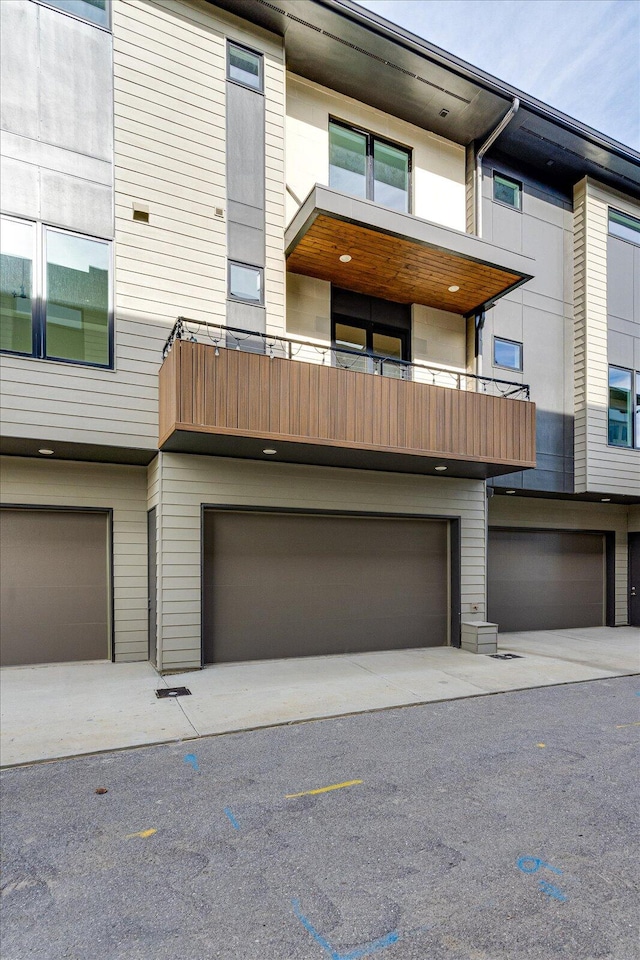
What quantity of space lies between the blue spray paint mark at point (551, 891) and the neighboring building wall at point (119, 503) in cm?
694

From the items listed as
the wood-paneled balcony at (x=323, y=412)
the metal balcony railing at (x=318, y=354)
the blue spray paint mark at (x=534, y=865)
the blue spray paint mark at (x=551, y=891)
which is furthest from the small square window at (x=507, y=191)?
the blue spray paint mark at (x=551, y=891)

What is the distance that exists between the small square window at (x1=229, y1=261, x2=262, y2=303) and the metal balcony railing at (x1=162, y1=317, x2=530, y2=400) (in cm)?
66

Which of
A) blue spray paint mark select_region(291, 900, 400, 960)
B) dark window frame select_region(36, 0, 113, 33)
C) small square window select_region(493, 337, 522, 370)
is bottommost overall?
blue spray paint mark select_region(291, 900, 400, 960)

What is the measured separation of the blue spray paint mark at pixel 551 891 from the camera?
2895 millimetres

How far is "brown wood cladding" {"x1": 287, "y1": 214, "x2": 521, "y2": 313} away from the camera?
855 cm

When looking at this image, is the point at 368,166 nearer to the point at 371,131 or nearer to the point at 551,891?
the point at 371,131

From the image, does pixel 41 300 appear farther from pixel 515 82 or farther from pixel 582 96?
pixel 582 96

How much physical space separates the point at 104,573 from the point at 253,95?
842 centimetres

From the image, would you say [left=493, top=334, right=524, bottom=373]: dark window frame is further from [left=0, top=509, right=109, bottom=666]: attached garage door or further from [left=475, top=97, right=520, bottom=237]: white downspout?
[left=0, top=509, right=109, bottom=666]: attached garage door

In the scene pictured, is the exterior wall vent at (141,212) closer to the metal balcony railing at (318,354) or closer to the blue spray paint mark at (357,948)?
the metal balcony railing at (318,354)

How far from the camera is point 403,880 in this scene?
306 centimetres

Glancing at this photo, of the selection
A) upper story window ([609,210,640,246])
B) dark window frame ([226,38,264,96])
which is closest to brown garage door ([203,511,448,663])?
dark window frame ([226,38,264,96])

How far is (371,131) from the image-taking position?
10180 mm

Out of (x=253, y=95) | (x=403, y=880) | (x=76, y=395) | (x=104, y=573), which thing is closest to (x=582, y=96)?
(x=253, y=95)
